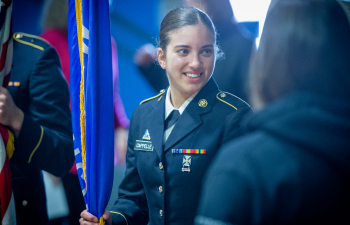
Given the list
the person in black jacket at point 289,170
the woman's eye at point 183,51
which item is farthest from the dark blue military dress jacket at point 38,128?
the person in black jacket at point 289,170

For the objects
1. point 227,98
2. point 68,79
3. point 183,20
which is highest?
point 183,20

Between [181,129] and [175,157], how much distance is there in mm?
94

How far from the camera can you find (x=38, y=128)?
1078 millimetres

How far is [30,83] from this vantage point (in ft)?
3.69

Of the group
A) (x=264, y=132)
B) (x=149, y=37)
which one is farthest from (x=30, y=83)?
(x=264, y=132)

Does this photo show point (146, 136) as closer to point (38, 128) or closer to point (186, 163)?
point (186, 163)

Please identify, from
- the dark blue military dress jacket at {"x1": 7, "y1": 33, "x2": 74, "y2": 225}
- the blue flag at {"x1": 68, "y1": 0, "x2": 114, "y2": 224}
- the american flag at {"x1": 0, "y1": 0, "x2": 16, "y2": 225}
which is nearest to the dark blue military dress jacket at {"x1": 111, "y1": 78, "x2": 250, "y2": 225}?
the blue flag at {"x1": 68, "y1": 0, "x2": 114, "y2": 224}

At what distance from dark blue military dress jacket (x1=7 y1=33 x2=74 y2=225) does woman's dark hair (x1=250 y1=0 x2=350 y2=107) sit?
33.6 inches

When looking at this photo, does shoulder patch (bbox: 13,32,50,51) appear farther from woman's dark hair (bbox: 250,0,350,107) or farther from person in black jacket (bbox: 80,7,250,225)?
woman's dark hair (bbox: 250,0,350,107)

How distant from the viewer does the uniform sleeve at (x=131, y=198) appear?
3.11 ft

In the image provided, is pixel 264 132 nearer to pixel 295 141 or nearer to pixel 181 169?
pixel 295 141

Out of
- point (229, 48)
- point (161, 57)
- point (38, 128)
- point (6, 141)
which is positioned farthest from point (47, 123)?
point (229, 48)

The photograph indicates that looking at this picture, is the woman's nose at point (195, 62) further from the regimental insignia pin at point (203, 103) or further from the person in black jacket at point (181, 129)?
the regimental insignia pin at point (203, 103)

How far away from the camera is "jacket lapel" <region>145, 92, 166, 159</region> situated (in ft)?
2.97
